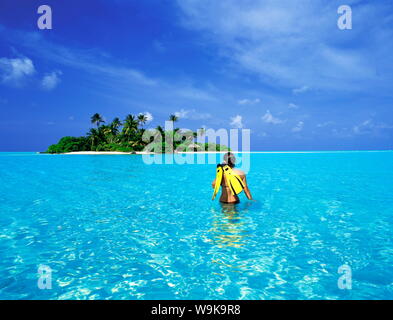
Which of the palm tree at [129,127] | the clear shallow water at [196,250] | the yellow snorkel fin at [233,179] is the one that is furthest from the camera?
the palm tree at [129,127]

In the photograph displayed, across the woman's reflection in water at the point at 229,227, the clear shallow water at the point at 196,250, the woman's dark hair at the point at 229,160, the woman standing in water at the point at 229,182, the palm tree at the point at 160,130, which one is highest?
the palm tree at the point at 160,130

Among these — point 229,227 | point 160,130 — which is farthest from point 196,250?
point 160,130

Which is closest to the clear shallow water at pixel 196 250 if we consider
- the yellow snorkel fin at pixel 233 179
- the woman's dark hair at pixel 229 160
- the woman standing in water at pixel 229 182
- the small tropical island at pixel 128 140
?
the woman standing in water at pixel 229 182

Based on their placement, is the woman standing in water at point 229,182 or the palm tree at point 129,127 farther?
the palm tree at point 129,127

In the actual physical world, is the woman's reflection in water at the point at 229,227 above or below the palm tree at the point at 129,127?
below

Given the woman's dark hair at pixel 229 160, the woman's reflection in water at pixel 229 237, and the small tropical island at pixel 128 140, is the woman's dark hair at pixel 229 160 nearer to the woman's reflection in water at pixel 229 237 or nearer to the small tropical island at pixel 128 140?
the woman's reflection in water at pixel 229 237

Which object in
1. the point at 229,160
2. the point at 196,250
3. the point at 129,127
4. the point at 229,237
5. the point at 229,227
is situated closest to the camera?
the point at 196,250

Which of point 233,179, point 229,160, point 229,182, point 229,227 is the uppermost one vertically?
point 229,160

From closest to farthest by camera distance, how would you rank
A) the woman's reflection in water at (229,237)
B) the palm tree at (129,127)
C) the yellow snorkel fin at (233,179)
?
1. the woman's reflection in water at (229,237)
2. the yellow snorkel fin at (233,179)
3. the palm tree at (129,127)

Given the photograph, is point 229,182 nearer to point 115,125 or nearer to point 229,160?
point 229,160

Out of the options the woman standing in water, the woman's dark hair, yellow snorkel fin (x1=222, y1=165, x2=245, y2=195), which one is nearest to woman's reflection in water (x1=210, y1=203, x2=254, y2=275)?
the woman standing in water

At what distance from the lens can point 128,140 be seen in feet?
278

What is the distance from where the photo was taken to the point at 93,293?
4348 millimetres

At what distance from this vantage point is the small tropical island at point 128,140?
83.9 m
